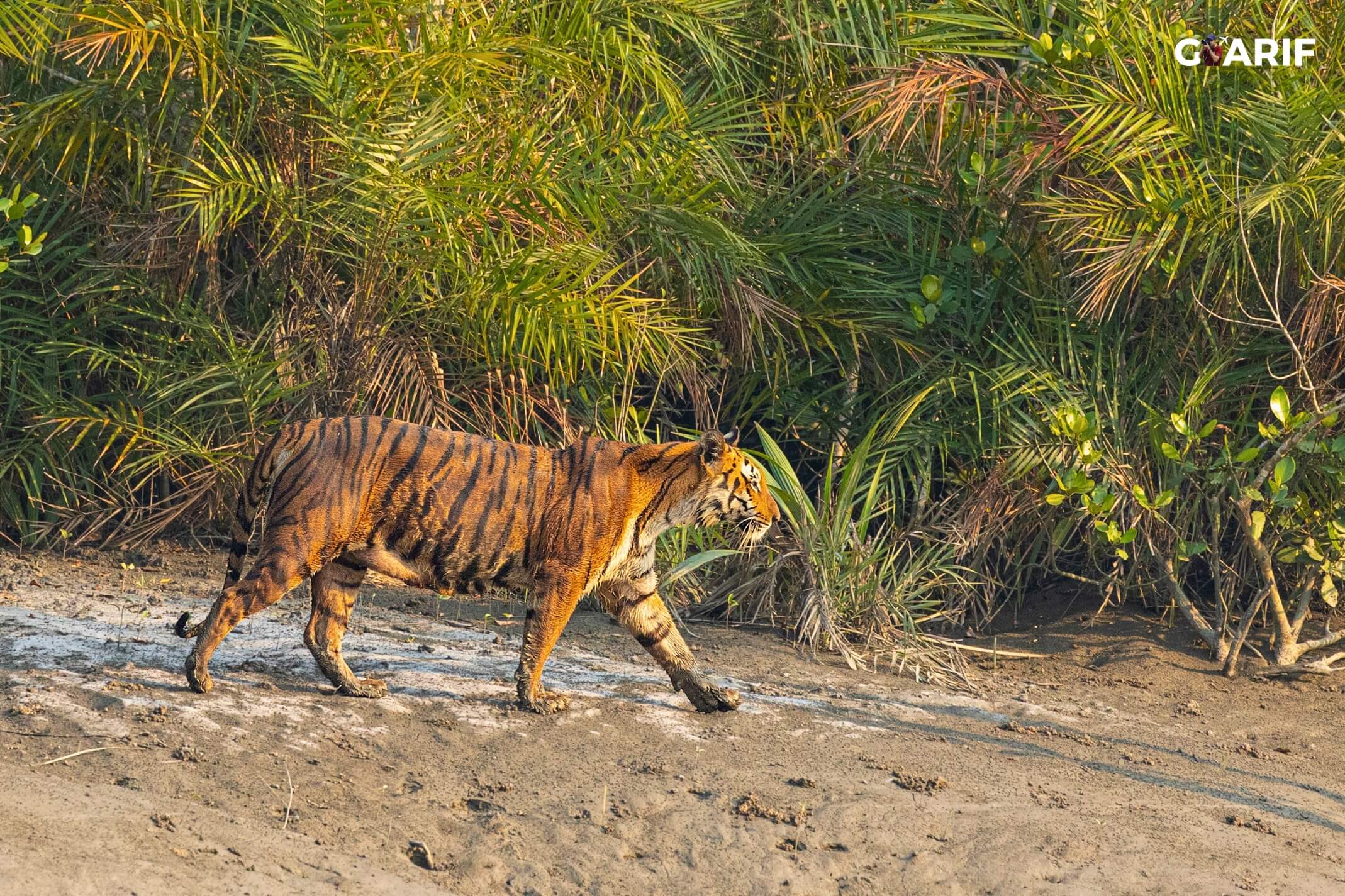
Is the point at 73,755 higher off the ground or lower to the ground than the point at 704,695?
lower

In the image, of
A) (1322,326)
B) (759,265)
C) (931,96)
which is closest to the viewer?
(1322,326)

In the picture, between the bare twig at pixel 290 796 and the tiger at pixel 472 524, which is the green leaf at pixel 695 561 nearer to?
the tiger at pixel 472 524

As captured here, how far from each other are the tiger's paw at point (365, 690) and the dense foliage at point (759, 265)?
1.74 meters

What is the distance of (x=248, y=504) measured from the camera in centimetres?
572

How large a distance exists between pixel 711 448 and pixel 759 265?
5.67ft

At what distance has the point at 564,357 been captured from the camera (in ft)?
23.6

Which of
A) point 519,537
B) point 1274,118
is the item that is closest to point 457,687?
point 519,537

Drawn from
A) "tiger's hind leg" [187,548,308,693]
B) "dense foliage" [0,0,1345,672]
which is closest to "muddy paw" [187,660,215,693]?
"tiger's hind leg" [187,548,308,693]

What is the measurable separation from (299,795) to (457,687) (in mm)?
1284

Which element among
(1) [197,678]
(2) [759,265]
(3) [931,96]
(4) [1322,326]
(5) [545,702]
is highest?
(3) [931,96]

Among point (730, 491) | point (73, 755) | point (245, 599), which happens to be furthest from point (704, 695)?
point (73, 755)

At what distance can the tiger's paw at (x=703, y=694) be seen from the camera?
19.7 feet

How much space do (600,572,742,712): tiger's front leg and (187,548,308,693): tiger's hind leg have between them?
120cm

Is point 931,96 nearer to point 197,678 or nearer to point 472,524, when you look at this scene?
point 472,524
